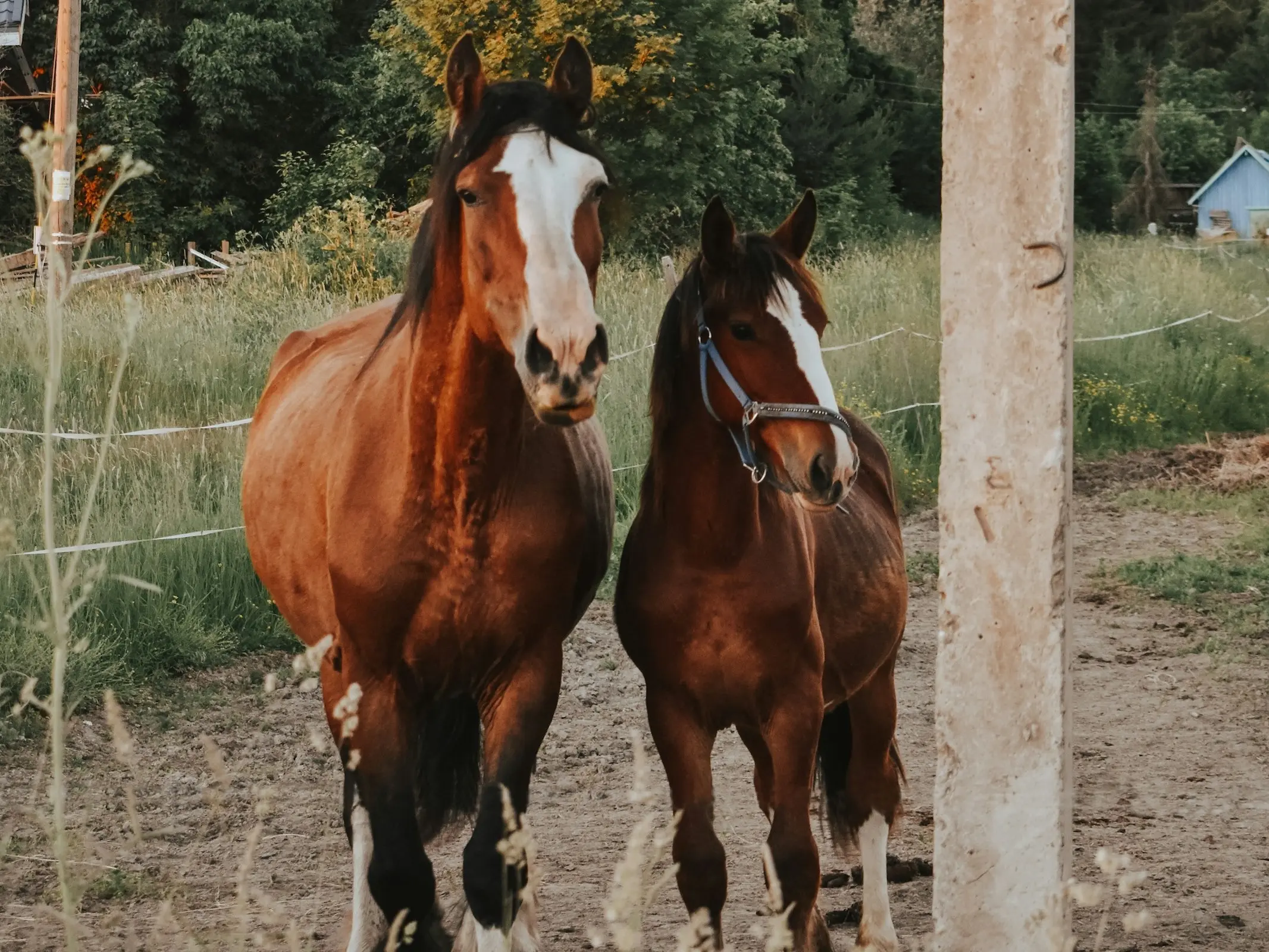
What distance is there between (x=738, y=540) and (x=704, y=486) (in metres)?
0.15

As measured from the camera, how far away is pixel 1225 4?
46.6 m

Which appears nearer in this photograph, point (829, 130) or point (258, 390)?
point (258, 390)

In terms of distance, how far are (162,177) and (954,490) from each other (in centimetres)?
2510

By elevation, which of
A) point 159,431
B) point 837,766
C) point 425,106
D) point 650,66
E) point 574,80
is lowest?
point 837,766

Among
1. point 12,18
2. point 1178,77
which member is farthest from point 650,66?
point 1178,77

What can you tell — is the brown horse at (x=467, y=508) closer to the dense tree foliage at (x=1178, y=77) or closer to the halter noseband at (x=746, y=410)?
the halter noseband at (x=746, y=410)

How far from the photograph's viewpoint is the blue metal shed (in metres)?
44.0

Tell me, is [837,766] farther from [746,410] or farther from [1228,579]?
[1228,579]

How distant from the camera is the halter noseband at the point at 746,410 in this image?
3.19 m

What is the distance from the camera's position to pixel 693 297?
350cm

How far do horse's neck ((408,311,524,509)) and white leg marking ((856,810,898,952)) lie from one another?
1529 mm

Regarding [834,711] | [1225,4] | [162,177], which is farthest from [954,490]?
[1225,4]

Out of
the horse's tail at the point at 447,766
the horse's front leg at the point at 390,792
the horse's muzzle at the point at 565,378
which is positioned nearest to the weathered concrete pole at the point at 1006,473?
the horse's muzzle at the point at 565,378

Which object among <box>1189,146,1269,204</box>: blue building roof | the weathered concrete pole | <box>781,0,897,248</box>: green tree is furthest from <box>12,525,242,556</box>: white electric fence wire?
<box>1189,146,1269,204</box>: blue building roof
